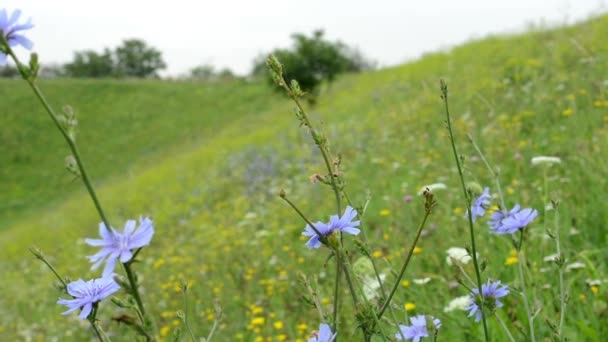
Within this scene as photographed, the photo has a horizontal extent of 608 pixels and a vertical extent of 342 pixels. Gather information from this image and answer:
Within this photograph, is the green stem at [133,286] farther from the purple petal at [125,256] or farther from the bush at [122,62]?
the bush at [122,62]

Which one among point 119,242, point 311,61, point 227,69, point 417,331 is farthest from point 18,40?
point 227,69

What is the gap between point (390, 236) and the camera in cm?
323

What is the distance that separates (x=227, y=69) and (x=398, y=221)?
4637cm

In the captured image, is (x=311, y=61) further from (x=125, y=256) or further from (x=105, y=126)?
(x=125, y=256)

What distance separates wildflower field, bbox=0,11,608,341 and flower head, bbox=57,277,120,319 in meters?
0.04

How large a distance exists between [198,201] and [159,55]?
153 feet

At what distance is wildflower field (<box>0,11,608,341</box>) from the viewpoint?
174 cm

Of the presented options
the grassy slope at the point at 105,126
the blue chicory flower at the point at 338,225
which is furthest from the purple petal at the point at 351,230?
the grassy slope at the point at 105,126

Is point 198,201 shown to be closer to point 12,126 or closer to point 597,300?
point 597,300

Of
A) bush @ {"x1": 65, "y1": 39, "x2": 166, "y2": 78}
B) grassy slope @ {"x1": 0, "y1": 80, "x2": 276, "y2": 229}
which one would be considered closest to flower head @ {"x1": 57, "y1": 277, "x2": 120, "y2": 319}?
grassy slope @ {"x1": 0, "y1": 80, "x2": 276, "y2": 229}

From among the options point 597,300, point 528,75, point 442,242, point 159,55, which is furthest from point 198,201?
point 159,55

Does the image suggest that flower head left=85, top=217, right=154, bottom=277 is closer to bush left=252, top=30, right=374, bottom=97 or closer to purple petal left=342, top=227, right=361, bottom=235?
purple petal left=342, top=227, right=361, bottom=235

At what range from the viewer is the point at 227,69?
48219mm

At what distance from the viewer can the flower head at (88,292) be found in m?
0.75
